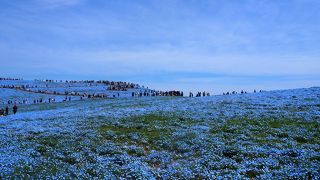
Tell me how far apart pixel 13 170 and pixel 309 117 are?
26.8 metres

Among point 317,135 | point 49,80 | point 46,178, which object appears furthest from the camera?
point 49,80

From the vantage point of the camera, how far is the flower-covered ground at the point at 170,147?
62.6 feet

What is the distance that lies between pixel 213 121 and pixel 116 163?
15194 mm

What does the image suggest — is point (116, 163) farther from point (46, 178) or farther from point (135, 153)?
point (46, 178)

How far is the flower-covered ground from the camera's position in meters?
19.1

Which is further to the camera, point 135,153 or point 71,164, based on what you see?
point 135,153

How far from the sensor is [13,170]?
19.0 m

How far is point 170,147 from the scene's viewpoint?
2459 cm

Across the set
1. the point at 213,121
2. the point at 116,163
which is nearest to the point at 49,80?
the point at 213,121

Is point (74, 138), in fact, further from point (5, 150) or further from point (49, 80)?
A: point (49, 80)

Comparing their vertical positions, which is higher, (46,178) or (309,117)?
(309,117)

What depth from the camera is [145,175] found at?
1869 centimetres

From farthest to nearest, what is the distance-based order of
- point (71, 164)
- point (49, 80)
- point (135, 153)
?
point (49, 80)
point (135, 153)
point (71, 164)

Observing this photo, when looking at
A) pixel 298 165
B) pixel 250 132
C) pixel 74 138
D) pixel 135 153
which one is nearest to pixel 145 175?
pixel 135 153
